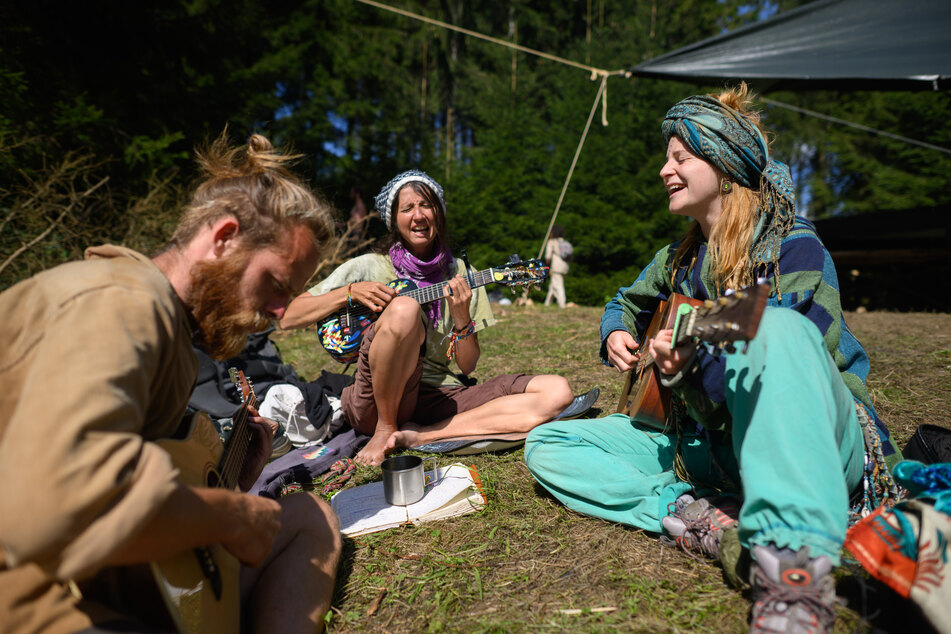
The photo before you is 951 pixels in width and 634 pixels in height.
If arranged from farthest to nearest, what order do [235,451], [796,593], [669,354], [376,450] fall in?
[376,450], [235,451], [669,354], [796,593]

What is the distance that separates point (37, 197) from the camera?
21.4 feet

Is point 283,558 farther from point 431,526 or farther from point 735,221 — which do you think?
point 735,221

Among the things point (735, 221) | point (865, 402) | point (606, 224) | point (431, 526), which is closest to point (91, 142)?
point (431, 526)

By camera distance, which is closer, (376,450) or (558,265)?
(376,450)

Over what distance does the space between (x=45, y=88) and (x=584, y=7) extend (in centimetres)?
2270

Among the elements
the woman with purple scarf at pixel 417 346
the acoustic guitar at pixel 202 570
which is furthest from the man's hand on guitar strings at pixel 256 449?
the woman with purple scarf at pixel 417 346

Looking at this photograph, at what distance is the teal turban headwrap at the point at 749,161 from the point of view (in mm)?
1980

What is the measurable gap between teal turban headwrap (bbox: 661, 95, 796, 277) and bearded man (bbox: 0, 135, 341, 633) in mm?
1488

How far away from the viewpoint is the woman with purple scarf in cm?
318

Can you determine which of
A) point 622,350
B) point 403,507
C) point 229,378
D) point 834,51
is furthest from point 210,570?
point 834,51

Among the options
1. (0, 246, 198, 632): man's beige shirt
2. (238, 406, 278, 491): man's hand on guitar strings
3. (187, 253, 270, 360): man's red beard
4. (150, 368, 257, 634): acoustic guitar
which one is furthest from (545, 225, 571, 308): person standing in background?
(0, 246, 198, 632): man's beige shirt

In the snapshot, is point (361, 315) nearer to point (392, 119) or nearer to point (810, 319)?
point (810, 319)

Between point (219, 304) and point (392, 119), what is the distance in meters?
16.9

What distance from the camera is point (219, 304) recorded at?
1.47m
